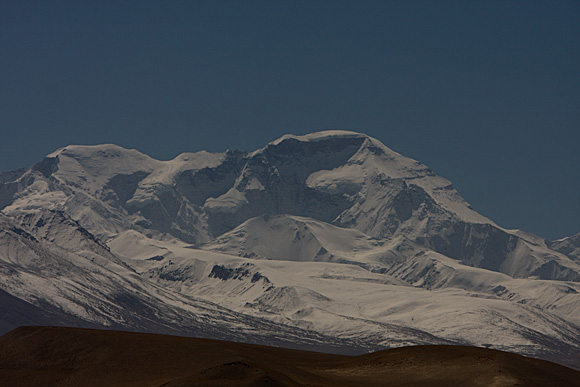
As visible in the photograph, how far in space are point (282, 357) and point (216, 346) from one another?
12.6 m

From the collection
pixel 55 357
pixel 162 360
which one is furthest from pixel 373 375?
pixel 55 357

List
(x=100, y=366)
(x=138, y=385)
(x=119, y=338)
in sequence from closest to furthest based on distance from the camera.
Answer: (x=138, y=385) < (x=100, y=366) < (x=119, y=338)

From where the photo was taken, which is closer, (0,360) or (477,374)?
(477,374)

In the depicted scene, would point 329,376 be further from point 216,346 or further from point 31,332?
point 31,332

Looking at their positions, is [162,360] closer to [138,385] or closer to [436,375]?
[138,385]

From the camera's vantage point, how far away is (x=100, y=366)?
125625 millimetres

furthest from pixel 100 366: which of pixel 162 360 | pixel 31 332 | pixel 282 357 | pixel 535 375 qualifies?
pixel 535 375

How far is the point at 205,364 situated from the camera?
12156 centimetres

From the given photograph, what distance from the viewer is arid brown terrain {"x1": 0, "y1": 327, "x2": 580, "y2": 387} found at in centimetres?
12006

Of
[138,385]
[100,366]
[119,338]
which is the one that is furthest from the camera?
[119,338]

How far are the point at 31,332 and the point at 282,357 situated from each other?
3207cm

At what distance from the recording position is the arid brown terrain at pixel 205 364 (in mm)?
120062

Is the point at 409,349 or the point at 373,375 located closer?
the point at 373,375

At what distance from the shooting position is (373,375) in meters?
132
